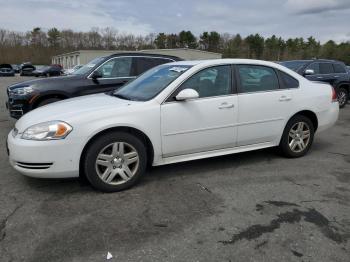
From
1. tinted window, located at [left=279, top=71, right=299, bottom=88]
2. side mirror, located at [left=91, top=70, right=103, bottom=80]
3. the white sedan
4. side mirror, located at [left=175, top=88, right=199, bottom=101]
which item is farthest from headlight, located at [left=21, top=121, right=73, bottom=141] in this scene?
side mirror, located at [left=91, top=70, right=103, bottom=80]

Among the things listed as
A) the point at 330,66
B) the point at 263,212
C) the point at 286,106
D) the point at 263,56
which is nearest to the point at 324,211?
the point at 263,212

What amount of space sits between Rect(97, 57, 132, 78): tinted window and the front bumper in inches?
157

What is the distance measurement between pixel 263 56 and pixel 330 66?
73473mm

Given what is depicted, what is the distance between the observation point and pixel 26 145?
12.5 ft

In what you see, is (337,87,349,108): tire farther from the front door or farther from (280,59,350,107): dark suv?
the front door

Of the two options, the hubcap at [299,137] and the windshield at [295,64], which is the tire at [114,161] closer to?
the hubcap at [299,137]

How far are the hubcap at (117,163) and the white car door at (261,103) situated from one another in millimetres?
1576

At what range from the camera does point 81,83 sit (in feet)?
24.2

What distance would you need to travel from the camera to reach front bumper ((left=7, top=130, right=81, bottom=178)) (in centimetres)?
378

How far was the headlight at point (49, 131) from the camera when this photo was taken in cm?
382

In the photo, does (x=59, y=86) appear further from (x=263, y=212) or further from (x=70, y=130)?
(x=263, y=212)

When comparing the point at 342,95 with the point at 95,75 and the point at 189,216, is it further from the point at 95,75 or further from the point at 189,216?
the point at 189,216

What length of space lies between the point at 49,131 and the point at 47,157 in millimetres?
281

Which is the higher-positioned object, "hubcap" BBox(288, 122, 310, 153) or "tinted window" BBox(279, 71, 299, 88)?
"tinted window" BBox(279, 71, 299, 88)
